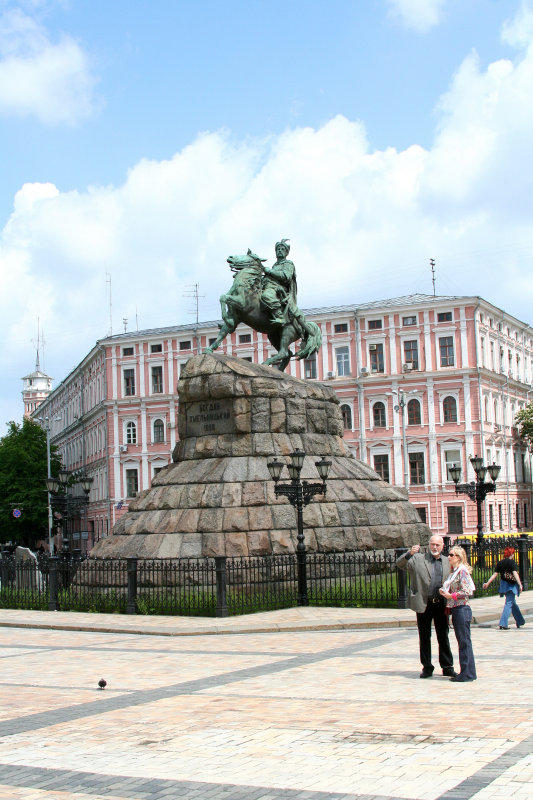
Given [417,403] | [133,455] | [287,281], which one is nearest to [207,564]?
[287,281]

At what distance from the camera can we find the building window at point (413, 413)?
203 feet

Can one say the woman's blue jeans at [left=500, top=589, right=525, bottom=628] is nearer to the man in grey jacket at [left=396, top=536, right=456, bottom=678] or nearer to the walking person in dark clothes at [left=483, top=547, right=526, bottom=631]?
the walking person in dark clothes at [left=483, top=547, right=526, bottom=631]

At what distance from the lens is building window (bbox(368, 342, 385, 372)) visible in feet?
209

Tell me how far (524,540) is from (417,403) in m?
40.9

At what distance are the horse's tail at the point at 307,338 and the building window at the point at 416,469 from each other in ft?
127

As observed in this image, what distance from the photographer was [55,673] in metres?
10.9

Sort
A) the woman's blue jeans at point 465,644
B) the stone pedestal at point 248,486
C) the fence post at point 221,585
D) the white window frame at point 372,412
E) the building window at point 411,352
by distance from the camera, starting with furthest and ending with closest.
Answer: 1. the white window frame at point 372,412
2. the building window at point 411,352
3. the stone pedestal at point 248,486
4. the fence post at point 221,585
5. the woman's blue jeans at point 465,644

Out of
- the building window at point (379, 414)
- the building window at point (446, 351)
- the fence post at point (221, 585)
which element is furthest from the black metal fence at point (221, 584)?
the building window at point (379, 414)

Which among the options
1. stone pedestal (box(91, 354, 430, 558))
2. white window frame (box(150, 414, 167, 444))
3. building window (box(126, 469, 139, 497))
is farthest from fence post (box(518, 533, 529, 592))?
building window (box(126, 469, 139, 497))

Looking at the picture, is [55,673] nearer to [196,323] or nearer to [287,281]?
[287,281]

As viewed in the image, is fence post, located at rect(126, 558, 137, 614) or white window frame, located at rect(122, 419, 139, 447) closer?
fence post, located at rect(126, 558, 137, 614)

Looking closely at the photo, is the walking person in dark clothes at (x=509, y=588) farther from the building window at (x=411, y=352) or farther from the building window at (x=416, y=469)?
the building window at (x=411, y=352)

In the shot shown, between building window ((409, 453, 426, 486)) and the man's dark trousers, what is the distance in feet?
168

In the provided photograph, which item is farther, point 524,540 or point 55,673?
point 524,540
